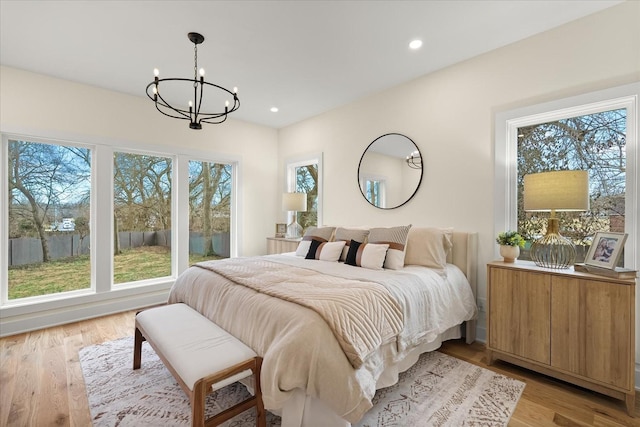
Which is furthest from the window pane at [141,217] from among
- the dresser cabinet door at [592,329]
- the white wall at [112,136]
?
the dresser cabinet door at [592,329]

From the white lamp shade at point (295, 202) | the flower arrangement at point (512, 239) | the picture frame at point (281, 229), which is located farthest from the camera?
the picture frame at point (281, 229)

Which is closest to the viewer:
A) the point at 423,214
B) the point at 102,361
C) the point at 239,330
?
the point at 239,330

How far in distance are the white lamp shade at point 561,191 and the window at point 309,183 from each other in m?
2.87

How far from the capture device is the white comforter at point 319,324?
1429 millimetres

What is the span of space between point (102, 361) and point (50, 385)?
0.36 m

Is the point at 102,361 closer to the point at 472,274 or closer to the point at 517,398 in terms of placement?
the point at 517,398

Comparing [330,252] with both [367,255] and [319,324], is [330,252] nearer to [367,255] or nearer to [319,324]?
[367,255]

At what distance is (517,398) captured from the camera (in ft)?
6.37

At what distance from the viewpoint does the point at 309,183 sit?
4898mm

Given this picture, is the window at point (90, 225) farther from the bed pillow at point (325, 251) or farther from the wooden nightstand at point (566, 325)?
the wooden nightstand at point (566, 325)

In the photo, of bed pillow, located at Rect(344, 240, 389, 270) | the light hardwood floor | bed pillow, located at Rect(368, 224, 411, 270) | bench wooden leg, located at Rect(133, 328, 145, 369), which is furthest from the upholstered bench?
bed pillow, located at Rect(368, 224, 411, 270)

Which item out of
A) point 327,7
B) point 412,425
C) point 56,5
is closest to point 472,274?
point 412,425

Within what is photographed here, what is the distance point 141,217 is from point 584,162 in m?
5.00

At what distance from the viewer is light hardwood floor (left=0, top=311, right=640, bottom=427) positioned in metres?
1.75
